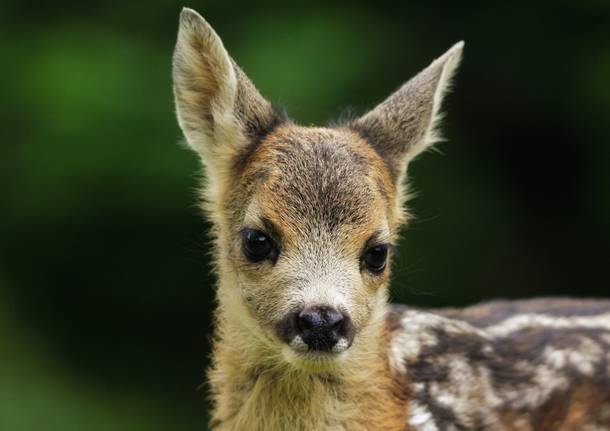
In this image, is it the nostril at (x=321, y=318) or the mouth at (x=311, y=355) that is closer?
the nostril at (x=321, y=318)

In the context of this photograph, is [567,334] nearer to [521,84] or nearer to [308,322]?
[308,322]

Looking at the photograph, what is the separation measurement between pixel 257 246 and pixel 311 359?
706 millimetres

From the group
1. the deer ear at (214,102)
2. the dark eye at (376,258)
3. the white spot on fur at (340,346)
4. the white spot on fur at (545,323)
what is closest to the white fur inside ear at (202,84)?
the deer ear at (214,102)

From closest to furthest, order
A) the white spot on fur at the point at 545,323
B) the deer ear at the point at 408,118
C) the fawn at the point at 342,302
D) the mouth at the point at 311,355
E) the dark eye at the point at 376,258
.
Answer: the mouth at the point at 311,355
the fawn at the point at 342,302
the dark eye at the point at 376,258
the deer ear at the point at 408,118
the white spot on fur at the point at 545,323

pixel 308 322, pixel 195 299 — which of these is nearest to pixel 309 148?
pixel 308 322

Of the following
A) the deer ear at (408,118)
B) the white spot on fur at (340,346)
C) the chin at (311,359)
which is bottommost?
the chin at (311,359)

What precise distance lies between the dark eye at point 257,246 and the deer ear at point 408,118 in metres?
1.10

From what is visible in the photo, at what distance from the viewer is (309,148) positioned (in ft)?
25.3

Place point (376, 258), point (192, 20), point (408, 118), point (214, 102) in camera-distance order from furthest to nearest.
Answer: point (408, 118) → point (214, 102) → point (192, 20) → point (376, 258)

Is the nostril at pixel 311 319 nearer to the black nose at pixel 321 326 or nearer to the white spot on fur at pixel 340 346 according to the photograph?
the black nose at pixel 321 326

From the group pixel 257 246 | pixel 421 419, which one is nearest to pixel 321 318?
pixel 257 246

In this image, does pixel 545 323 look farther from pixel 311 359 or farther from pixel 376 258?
pixel 311 359

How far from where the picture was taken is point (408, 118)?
27.2 feet

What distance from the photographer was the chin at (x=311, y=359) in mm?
7102
